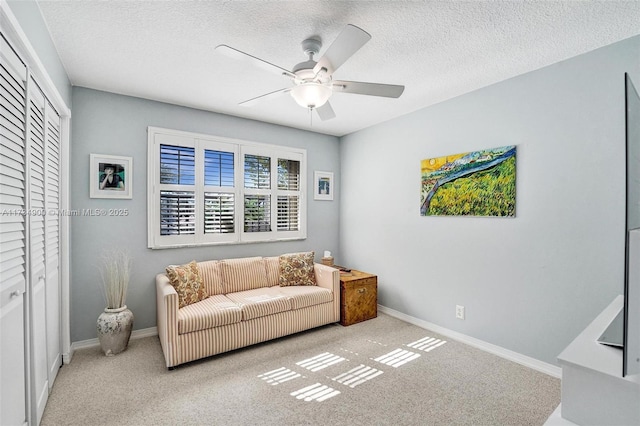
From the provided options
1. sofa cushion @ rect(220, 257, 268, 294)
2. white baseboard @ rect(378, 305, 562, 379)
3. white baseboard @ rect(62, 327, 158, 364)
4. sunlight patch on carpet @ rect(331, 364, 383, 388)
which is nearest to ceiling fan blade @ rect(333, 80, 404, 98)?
sunlight patch on carpet @ rect(331, 364, 383, 388)

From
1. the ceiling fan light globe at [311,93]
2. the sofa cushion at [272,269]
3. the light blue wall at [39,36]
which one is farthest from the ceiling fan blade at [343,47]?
the sofa cushion at [272,269]

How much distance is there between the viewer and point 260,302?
3100 millimetres

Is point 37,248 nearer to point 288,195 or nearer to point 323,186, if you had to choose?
point 288,195

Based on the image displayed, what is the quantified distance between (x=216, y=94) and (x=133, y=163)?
1.17m

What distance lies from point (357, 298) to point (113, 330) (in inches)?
101

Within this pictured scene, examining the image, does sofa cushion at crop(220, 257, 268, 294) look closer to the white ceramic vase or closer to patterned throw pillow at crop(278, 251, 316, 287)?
patterned throw pillow at crop(278, 251, 316, 287)

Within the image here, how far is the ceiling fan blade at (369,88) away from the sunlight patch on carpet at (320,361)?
7.57 feet

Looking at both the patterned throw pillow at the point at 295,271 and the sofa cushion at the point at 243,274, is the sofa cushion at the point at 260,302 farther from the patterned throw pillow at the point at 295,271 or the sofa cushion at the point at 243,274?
the patterned throw pillow at the point at 295,271

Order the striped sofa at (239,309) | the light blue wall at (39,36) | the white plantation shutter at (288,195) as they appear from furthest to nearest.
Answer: the white plantation shutter at (288,195), the striped sofa at (239,309), the light blue wall at (39,36)

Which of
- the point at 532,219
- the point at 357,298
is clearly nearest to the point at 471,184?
the point at 532,219

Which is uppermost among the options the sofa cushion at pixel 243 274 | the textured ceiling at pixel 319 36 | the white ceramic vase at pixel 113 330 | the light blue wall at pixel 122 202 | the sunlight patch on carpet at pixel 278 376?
the textured ceiling at pixel 319 36

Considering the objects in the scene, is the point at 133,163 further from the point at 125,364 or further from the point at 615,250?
the point at 615,250

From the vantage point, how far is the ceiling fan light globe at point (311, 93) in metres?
2.07

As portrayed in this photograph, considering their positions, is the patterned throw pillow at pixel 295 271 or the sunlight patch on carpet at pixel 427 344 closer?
the sunlight patch on carpet at pixel 427 344
